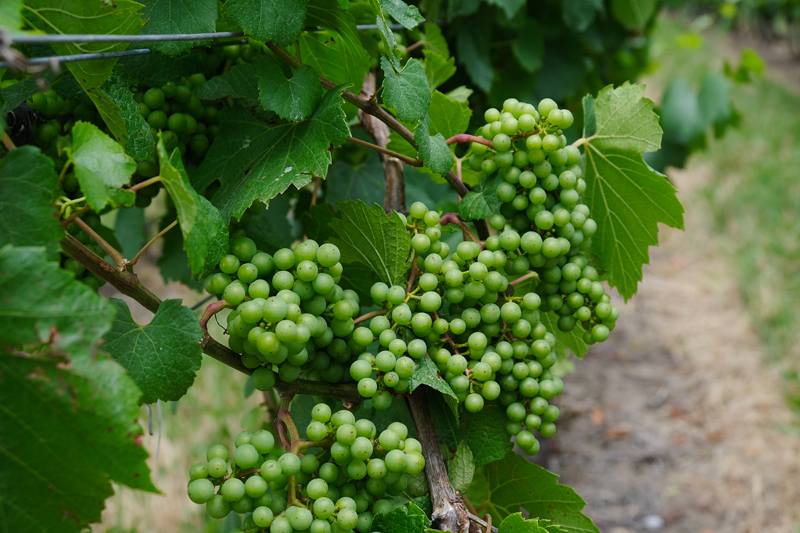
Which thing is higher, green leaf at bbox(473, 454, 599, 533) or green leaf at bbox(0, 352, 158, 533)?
green leaf at bbox(473, 454, 599, 533)

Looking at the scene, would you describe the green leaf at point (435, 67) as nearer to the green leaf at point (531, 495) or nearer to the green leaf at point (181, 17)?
the green leaf at point (181, 17)

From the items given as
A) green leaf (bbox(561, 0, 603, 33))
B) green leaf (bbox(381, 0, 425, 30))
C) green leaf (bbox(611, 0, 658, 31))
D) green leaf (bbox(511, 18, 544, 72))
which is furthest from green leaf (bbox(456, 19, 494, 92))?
green leaf (bbox(381, 0, 425, 30))

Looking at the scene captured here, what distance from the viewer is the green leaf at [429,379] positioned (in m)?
0.66

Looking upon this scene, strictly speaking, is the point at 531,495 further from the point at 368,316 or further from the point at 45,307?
the point at 45,307

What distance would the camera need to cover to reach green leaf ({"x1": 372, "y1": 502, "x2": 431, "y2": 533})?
624 mm

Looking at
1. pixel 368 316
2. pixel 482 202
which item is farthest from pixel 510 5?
pixel 368 316

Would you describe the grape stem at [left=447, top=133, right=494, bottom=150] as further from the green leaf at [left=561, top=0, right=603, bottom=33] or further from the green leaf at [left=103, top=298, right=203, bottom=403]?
the green leaf at [left=561, top=0, right=603, bottom=33]

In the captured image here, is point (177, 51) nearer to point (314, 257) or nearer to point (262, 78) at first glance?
point (262, 78)

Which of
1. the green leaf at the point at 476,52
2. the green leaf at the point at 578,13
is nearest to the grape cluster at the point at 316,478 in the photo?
the green leaf at the point at 476,52

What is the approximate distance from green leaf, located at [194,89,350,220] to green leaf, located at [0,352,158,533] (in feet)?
0.82

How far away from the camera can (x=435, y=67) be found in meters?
1.00

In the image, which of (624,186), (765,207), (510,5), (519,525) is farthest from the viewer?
(765,207)

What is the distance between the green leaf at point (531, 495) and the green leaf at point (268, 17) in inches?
22.8

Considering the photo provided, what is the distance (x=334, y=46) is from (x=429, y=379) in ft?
1.54
